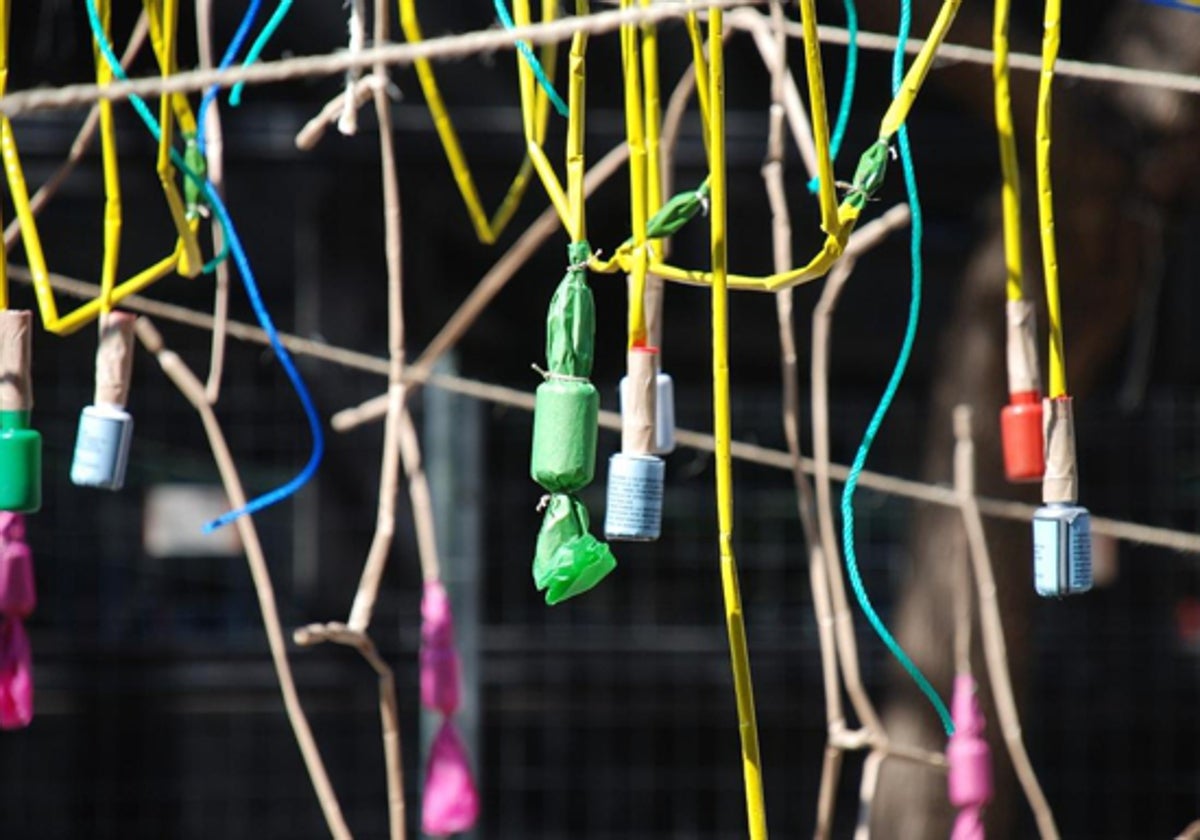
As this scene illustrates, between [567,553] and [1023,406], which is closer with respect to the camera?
[567,553]

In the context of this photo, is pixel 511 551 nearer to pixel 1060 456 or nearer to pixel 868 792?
pixel 868 792

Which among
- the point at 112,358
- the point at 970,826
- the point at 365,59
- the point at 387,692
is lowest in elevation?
the point at 970,826

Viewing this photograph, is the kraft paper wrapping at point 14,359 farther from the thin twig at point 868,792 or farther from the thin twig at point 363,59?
the thin twig at point 868,792

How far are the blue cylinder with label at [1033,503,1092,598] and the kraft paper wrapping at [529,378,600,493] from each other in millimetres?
272

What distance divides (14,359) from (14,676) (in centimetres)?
30

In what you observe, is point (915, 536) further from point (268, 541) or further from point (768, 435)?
point (268, 541)

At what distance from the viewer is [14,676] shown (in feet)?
4.00

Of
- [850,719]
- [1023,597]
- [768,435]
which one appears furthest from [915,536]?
[768,435]

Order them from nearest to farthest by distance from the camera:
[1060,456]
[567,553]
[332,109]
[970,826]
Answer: [567,553] < [1060,456] < [332,109] < [970,826]

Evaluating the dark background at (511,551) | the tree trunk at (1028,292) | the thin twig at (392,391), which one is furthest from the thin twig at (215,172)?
the dark background at (511,551)

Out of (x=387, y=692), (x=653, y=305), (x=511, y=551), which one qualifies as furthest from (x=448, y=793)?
(x=511, y=551)

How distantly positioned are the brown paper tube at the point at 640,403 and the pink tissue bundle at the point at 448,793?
555 mm

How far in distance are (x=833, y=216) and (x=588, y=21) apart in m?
0.16

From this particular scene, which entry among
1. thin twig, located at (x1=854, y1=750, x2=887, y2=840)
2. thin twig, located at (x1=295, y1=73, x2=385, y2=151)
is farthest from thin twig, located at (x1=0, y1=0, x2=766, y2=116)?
thin twig, located at (x1=854, y1=750, x2=887, y2=840)
